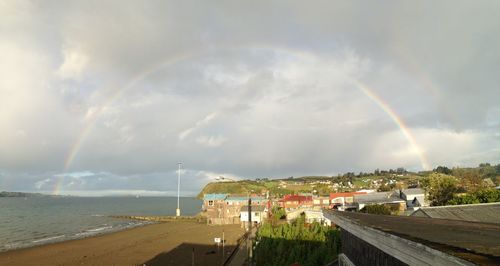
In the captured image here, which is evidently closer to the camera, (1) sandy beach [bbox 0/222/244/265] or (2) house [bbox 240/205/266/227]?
(1) sandy beach [bbox 0/222/244/265]

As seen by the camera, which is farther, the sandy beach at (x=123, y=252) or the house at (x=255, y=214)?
the house at (x=255, y=214)

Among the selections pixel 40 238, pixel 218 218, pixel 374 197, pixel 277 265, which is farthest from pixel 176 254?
pixel 374 197

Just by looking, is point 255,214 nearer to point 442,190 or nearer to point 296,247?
point 442,190

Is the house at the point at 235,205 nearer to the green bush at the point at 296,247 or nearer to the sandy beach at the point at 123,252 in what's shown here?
the sandy beach at the point at 123,252

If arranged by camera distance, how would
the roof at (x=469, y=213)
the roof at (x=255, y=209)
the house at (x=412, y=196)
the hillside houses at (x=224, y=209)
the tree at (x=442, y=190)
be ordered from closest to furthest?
the roof at (x=469, y=213) < the tree at (x=442, y=190) < the house at (x=412, y=196) < the roof at (x=255, y=209) < the hillside houses at (x=224, y=209)

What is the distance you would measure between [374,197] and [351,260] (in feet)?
270

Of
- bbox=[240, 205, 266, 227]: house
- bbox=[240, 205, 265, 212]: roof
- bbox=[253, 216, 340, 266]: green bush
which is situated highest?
bbox=[253, 216, 340, 266]: green bush

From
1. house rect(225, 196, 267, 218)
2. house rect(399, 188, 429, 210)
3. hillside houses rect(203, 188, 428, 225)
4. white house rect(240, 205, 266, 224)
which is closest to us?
house rect(399, 188, 429, 210)

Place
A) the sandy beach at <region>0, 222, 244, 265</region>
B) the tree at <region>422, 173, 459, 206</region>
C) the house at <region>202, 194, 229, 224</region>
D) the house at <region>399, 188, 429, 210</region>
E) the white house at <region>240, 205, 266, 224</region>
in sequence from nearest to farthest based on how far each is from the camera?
the sandy beach at <region>0, 222, 244, 265</region> → the tree at <region>422, 173, 459, 206</region> → the house at <region>399, 188, 429, 210</region> → the white house at <region>240, 205, 266, 224</region> → the house at <region>202, 194, 229, 224</region>

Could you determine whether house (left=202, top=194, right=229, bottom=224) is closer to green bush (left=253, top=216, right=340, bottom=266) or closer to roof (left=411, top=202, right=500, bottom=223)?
green bush (left=253, top=216, right=340, bottom=266)

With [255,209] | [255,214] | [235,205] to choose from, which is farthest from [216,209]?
[255,214]

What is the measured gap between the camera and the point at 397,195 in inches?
3915

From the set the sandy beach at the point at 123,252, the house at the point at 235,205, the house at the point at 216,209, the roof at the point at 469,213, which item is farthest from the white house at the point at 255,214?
the roof at the point at 469,213

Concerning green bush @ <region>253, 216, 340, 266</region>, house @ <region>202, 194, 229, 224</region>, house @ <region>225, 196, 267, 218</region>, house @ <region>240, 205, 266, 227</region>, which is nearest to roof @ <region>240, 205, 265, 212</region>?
house @ <region>240, 205, 266, 227</region>
